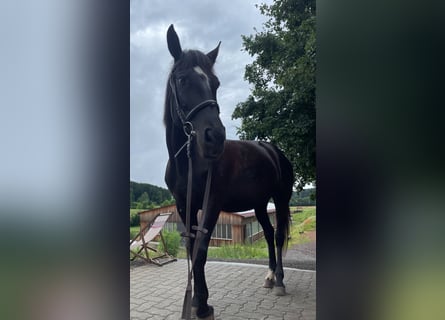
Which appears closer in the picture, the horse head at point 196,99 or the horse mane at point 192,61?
the horse head at point 196,99

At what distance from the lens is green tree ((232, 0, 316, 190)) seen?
7.52ft

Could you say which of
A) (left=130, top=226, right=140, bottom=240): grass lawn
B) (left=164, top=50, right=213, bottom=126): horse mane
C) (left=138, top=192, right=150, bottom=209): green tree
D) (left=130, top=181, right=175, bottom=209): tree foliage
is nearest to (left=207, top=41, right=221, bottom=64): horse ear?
(left=164, top=50, right=213, bottom=126): horse mane

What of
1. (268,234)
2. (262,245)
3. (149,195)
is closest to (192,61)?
(149,195)

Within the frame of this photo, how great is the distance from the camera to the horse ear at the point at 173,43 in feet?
6.73

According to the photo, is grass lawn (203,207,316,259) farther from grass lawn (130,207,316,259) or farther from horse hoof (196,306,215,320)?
horse hoof (196,306,215,320)

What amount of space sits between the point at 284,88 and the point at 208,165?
0.92m

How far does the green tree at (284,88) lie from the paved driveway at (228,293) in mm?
1053

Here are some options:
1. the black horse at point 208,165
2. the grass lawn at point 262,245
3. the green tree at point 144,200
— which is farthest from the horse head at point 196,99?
the grass lawn at point 262,245

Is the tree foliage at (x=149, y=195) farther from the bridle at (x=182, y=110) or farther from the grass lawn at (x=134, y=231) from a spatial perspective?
the bridle at (x=182, y=110)

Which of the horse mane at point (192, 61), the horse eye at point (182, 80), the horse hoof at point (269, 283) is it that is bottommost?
the horse hoof at point (269, 283)
